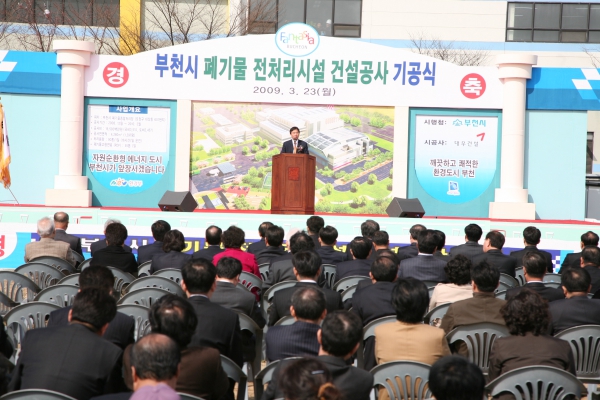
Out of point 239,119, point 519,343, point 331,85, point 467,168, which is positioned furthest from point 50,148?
point 519,343

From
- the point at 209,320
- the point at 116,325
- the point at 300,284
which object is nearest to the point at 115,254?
the point at 300,284

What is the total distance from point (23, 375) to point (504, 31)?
24839mm

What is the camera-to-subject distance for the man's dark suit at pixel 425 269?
608 cm

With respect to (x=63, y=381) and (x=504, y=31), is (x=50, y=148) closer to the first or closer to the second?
(x=63, y=381)

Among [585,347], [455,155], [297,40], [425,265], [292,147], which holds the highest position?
[297,40]

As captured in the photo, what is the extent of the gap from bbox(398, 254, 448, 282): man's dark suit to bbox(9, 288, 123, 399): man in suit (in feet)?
11.0

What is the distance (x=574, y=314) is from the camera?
454 centimetres

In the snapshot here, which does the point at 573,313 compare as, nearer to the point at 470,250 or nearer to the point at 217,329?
the point at 217,329

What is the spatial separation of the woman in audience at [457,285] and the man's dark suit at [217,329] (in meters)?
1.86

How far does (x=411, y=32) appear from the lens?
25.4m

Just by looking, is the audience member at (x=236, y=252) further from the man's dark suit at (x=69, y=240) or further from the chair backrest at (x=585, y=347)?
the chair backrest at (x=585, y=347)

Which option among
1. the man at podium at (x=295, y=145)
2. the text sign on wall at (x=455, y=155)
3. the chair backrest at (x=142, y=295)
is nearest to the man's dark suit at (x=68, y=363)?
the chair backrest at (x=142, y=295)

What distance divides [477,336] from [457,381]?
1.98m

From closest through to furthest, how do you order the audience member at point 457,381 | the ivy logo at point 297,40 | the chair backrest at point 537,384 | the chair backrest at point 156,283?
the audience member at point 457,381 < the chair backrest at point 537,384 < the chair backrest at point 156,283 < the ivy logo at point 297,40
